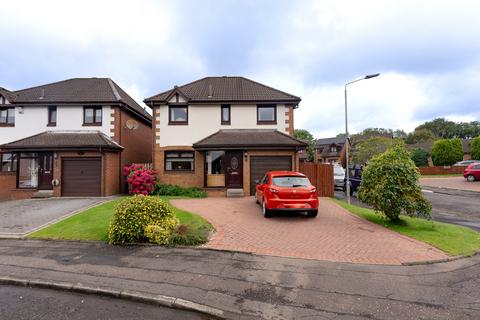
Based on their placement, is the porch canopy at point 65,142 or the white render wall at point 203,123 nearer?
the porch canopy at point 65,142

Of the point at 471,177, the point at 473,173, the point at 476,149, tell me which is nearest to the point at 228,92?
the point at 473,173

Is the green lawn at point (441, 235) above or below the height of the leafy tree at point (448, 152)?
below

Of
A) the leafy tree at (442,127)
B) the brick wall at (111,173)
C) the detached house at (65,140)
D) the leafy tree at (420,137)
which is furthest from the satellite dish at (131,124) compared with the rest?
the leafy tree at (442,127)

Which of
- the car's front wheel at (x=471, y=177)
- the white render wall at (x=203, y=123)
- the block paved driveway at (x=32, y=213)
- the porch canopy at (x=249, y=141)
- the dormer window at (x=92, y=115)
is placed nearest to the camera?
the block paved driveway at (x=32, y=213)

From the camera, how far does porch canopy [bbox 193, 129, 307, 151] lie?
1448 cm

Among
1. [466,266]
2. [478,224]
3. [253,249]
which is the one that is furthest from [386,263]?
[478,224]

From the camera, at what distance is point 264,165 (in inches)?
593

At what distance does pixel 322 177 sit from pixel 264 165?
3499mm

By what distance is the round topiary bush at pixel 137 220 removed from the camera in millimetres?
6730

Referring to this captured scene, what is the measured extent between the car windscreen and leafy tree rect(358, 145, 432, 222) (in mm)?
1934

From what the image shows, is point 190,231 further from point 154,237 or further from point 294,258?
point 294,258

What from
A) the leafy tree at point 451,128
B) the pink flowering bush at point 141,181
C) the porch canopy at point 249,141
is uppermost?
the leafy tree at point 451,128

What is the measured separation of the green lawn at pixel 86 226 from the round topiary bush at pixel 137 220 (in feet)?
2.08

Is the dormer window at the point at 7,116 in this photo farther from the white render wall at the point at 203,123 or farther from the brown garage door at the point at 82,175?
the white render wall at the point at 203,123
